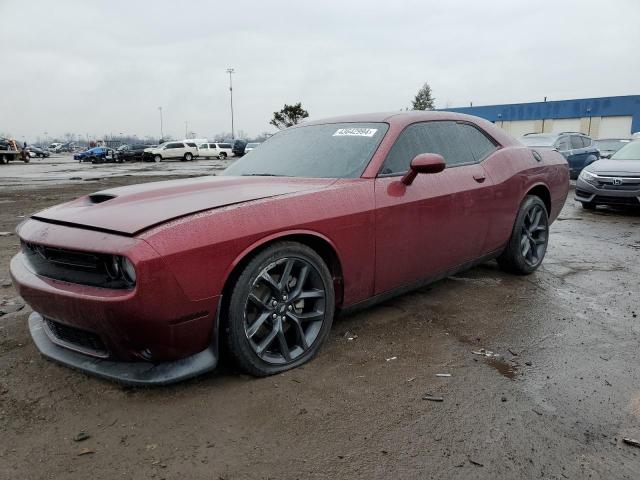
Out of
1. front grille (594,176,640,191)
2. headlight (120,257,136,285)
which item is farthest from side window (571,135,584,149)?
headlight (120,257,136,285)

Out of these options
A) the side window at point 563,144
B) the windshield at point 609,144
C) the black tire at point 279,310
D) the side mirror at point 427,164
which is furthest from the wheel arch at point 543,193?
the windshield at point 609,144

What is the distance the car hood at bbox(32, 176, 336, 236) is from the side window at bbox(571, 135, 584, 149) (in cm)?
1279

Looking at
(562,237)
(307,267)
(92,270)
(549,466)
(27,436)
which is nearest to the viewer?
(549,466)

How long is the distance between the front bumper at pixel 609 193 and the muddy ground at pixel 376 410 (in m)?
5.56

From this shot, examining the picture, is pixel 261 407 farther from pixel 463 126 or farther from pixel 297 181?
pixel 463 126

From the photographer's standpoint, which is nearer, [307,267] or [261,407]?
[261,407]

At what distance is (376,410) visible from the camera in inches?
89.7

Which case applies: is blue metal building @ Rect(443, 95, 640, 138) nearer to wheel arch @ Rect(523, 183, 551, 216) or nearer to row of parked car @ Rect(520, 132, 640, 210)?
row of parked car @ Rect(520, 132, 640, 210)

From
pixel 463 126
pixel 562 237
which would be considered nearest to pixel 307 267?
pixel 463 126

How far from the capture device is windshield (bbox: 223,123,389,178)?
3.15m

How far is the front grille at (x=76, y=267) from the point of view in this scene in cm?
218

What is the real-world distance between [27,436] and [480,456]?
1928mm

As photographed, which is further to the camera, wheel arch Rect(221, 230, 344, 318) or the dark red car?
wheel arch Rect(221, 230, 344, 318)

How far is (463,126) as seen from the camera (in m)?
4.00
